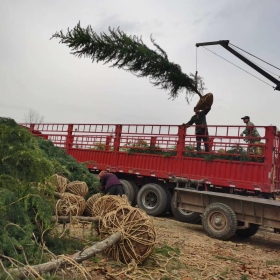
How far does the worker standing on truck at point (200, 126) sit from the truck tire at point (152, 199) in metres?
1.63

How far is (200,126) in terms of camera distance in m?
9.95

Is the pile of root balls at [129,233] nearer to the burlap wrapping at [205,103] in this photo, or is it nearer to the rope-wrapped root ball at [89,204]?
the rope-wrapped root ball at [89,204]

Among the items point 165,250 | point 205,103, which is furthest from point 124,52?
point 165,250

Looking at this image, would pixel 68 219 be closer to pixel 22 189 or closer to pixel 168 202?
pixel 22 189

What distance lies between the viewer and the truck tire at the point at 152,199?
10188 mm

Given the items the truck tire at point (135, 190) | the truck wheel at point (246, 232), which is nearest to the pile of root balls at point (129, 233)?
the truck wheel at point (246, 232)

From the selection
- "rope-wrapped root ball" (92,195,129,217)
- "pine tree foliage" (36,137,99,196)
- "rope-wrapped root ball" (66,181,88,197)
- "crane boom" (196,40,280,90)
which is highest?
"crane boom" (196,40,280,90)

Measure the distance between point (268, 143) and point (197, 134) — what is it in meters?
2.07

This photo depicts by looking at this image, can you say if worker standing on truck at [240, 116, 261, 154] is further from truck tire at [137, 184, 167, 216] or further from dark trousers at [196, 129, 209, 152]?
truck tire at [137, 184, 167, 216]

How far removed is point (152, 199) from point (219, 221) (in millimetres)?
2951

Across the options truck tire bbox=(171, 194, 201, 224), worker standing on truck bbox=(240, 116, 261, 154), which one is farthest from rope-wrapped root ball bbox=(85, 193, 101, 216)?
worker standing on truck bbox=(240, 116, 261, 154)

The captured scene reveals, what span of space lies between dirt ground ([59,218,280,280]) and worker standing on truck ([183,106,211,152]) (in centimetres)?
255

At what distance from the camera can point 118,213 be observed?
5.50 metres

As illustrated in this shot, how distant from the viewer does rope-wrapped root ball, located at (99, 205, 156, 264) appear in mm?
5164
